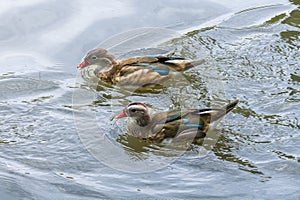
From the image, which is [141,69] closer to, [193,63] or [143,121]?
[193,63]

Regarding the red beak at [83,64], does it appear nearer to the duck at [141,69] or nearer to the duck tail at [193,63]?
the duck at [141,69]

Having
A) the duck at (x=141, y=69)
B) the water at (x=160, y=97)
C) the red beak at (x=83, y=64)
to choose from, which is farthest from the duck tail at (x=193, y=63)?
the red beak at (x=83, y=64)

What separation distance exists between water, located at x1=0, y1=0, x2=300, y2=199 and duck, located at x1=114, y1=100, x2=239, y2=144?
0.71ft

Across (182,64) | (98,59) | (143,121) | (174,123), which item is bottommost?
(174,123)

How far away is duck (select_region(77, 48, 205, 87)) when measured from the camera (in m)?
8.76

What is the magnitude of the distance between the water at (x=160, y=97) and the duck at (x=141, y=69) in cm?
21

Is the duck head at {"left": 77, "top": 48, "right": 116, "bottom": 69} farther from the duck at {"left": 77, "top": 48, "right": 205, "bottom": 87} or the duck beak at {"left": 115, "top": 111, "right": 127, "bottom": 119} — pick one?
the duck beak at {"left": 115, "top": 111, "right": 127, "bottom": 119}

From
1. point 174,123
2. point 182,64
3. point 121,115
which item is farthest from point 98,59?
point 174,123

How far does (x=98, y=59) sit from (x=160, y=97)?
1.35 metres

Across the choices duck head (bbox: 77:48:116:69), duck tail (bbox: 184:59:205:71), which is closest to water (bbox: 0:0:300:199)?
duck tail (bbox: 184:59:205:71)

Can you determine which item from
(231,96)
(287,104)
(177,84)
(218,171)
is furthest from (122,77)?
(218,171)

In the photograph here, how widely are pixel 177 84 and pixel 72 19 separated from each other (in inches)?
102

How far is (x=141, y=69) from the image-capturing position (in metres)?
8.88

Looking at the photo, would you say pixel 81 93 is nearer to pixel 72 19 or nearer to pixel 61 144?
pixel 61 144
